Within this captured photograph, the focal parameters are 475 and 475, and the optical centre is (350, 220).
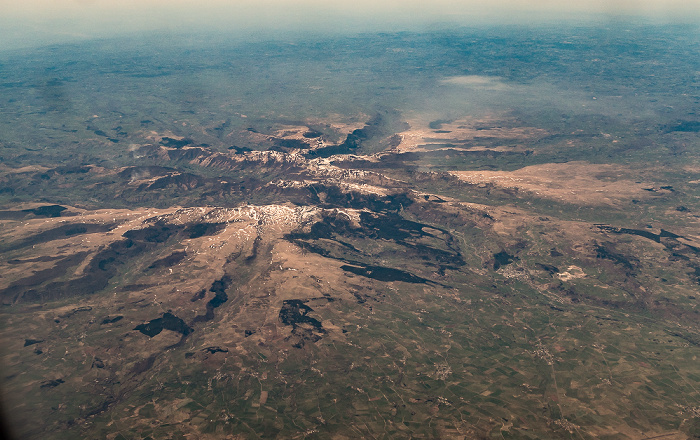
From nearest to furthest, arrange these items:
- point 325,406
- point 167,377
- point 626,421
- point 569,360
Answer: point 626,421, point 325,406, point 167,377, point 569,360

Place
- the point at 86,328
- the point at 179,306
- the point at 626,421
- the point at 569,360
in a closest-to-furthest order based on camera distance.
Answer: the point at 626,421
the point at 569,360
the point at 86,328
the point at 179,306

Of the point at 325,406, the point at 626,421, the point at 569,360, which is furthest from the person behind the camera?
the point at 569,360

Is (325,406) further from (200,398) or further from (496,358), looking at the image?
(496,358)

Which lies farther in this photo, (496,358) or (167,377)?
(496,358)

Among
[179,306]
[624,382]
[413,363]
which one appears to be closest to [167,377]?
[179,306]

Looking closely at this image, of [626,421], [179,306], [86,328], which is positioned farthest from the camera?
[179,306]

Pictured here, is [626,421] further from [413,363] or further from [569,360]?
[413,363]

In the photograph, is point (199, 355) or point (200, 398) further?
point (199, 355)

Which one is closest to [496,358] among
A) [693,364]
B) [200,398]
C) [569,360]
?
[569,360]
